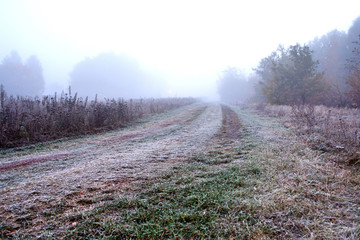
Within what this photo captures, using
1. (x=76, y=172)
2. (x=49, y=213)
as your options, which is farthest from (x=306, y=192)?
(x=76, y=172)

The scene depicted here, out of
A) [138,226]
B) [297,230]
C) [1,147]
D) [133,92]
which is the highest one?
[133,92]

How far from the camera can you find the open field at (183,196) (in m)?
1.99

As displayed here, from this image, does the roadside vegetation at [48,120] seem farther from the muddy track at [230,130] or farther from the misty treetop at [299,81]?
the misty treetop at [299,81]

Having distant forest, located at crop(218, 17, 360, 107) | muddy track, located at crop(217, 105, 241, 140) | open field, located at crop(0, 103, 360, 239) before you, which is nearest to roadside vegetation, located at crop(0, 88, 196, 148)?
open field, located at crop(0, 103, 360, 239)

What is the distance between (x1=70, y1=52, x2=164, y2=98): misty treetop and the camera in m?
59.6

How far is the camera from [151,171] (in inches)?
141

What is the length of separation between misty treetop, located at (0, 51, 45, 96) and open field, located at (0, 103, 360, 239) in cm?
5033

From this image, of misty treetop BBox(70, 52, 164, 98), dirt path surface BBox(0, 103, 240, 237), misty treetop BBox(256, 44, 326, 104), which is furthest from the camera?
misty treetop BBox(70, 52, 164, 98)

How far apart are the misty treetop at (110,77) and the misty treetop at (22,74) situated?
9.61 metres

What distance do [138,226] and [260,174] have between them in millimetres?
2289

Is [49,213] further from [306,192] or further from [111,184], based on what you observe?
[306,192]

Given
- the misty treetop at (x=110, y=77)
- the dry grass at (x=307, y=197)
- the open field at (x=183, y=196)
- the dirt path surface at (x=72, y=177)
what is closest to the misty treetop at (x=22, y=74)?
the misty treetop at (x=110, y=77)

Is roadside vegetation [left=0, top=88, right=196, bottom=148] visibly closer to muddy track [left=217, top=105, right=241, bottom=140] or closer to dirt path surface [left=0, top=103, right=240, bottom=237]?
dirt path surface [left=0, top=103, right=240, bottom=237]

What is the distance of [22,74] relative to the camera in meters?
45.1
